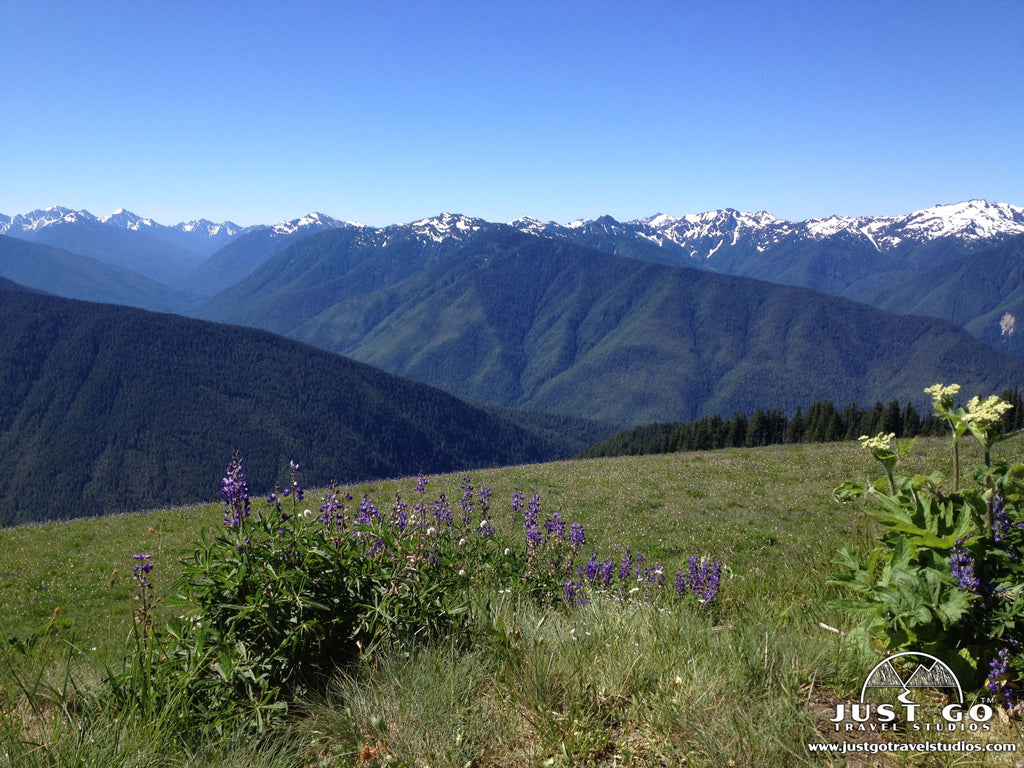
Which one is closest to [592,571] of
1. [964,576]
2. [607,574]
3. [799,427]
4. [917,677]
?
[607,574]

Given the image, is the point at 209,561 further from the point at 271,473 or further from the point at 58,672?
the point at 271,473

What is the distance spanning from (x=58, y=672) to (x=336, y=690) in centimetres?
198

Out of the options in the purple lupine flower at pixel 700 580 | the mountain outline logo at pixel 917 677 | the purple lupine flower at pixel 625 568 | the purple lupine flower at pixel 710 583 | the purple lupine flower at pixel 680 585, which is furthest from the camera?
the purple lupine flower at pixel 625 568

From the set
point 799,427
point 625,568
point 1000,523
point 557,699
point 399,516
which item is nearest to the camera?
point 1000,523

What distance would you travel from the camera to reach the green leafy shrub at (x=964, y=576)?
9.74ft

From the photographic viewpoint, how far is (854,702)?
316 centimetres

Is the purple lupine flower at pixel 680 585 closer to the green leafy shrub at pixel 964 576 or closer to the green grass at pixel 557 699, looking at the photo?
the green grass at pixel 557 699

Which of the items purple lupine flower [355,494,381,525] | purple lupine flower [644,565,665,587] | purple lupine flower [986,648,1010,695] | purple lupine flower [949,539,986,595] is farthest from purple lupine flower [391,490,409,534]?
purple lupine flower [986,648,1010,695]

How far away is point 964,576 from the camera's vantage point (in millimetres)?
2910

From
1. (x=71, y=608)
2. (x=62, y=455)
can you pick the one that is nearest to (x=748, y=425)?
(x=71, y=608)

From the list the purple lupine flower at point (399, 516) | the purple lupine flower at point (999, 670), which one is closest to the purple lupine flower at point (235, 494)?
the purple lupine flower at point (399, 516)

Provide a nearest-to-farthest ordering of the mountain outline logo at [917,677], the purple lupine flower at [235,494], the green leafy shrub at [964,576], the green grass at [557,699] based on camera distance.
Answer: the green grass at [557,699] < the green leafy shrub at [964,576] < the mountain outline logo at [917,677] < the purple lupine flower at [235,494]

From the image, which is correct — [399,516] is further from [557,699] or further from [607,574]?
[607,574]

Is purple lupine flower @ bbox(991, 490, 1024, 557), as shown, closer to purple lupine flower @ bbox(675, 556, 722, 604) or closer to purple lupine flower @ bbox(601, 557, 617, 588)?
purple lupine flower @ bbox(675, 556, 722, 604)
